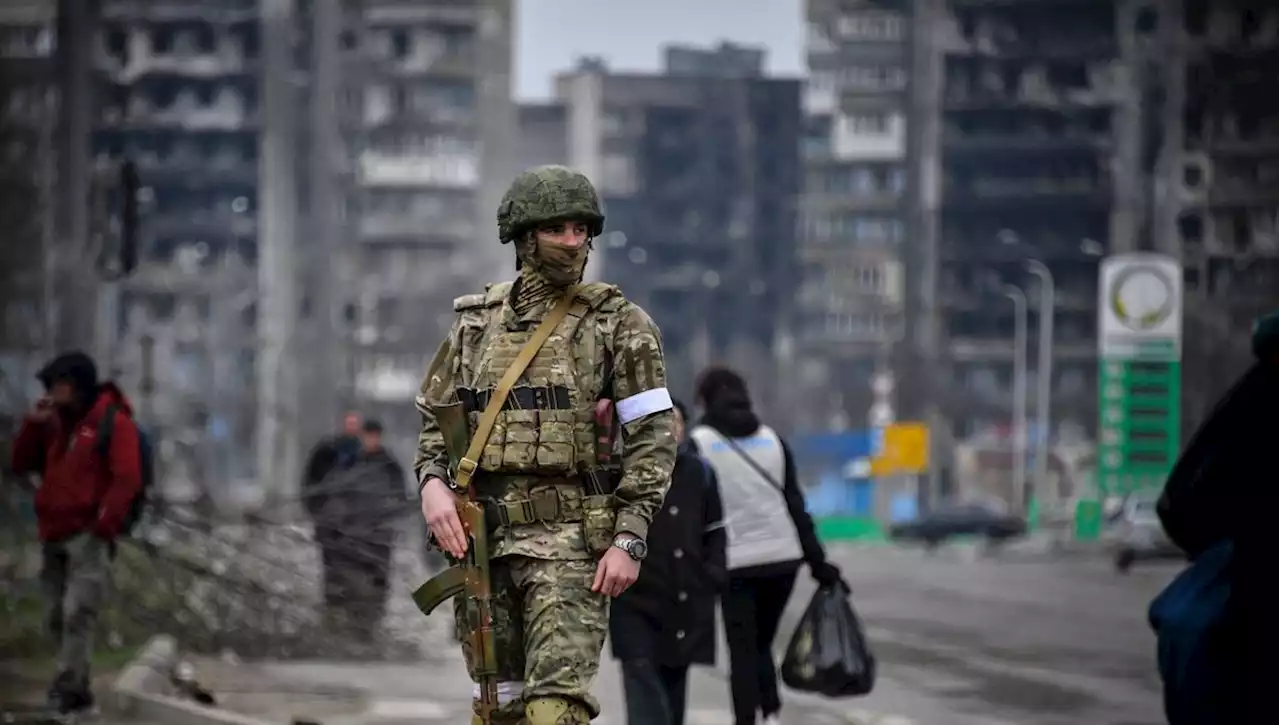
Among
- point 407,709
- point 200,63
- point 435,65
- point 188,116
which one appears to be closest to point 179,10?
point 200,63

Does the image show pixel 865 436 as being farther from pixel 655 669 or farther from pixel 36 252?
pixel 655 669

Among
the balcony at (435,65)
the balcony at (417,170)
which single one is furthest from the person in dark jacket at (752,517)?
the balcony at (435,65)

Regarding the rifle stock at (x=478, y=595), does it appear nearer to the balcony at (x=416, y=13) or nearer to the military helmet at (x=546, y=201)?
the military helmet at (x=546, y=201)

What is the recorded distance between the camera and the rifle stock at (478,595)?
5.81 metres

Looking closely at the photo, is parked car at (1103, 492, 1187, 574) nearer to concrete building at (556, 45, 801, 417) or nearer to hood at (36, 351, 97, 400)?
hood at (36, 351, 97, 400)

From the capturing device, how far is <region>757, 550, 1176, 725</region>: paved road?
13.2 meters

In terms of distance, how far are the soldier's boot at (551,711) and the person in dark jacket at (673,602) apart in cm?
268

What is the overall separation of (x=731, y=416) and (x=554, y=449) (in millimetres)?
3671

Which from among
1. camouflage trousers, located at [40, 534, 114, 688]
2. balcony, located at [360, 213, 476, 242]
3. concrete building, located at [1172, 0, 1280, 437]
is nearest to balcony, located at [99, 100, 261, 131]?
balcony, located at [360, 213, 476, 242]

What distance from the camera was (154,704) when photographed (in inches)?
437

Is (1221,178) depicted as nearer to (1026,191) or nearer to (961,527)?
(961,527)

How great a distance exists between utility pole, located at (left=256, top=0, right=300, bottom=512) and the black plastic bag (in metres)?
87.1

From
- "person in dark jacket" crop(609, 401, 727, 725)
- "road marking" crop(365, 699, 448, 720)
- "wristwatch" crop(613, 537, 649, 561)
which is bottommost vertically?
"road marking" crop(365, 699, 448, 720)

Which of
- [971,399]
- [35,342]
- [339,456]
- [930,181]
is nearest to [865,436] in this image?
[971,399]
